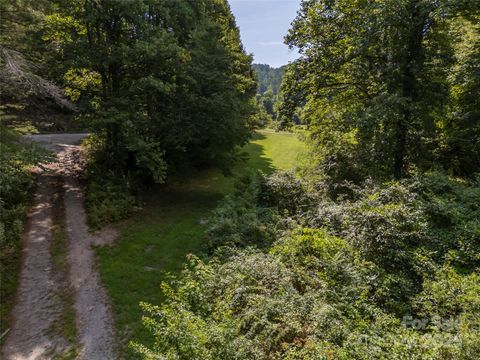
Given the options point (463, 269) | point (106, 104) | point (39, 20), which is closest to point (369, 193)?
point (463, 269)

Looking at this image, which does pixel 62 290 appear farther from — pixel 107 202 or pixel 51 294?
pixel 107 202

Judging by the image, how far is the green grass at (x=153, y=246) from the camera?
28.6 ft

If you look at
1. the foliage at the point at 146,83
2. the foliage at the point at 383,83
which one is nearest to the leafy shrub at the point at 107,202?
the foliage at the point at 146,83

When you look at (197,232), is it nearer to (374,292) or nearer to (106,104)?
(106,104)

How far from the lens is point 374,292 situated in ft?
21.7

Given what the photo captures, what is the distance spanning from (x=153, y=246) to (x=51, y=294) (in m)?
3.63

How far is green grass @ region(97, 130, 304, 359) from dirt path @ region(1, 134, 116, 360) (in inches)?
15.7

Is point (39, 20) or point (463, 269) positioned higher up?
point (39, 20)

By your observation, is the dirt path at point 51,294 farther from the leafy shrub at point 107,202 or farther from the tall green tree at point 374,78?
the tall green tree at point 374,78

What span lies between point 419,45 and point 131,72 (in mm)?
11992

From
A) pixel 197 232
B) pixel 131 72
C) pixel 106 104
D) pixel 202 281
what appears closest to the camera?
pixel 202 281

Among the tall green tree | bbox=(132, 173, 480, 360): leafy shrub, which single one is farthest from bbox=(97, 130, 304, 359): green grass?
the tall green tree

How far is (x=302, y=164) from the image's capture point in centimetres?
1695

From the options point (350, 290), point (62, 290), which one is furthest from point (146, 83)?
point (350, 290)
